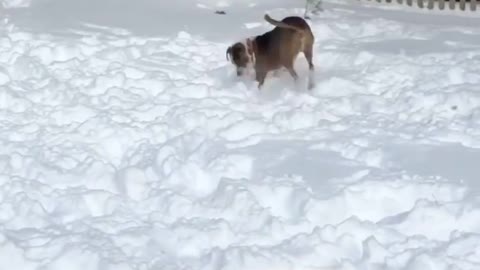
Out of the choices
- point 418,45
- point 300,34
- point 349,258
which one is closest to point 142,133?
point 300,34

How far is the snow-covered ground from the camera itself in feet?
16.7

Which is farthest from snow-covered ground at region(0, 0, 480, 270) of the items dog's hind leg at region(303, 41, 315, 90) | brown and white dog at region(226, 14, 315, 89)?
brown and white dog at region(226, 14, 315, 89)

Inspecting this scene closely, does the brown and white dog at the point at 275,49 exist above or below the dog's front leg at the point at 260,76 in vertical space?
above

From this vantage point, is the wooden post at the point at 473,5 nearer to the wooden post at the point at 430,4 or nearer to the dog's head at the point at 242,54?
the wooden post at the point at 430,4

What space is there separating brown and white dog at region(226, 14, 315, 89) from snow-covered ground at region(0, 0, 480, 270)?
172 millimetres

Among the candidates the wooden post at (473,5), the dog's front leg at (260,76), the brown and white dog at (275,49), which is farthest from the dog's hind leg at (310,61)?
the wooden post at (473,5)

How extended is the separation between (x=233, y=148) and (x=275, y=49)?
1.45 meters

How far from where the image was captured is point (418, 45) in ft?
28.2

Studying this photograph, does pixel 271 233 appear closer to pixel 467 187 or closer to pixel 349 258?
pixel 349 258

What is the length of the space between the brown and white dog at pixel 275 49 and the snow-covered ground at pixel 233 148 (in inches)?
6.8

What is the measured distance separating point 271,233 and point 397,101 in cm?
238

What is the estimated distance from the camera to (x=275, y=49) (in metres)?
7.62

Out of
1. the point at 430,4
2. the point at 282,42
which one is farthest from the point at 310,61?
the point at 430,4

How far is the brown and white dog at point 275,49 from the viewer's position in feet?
24.9
